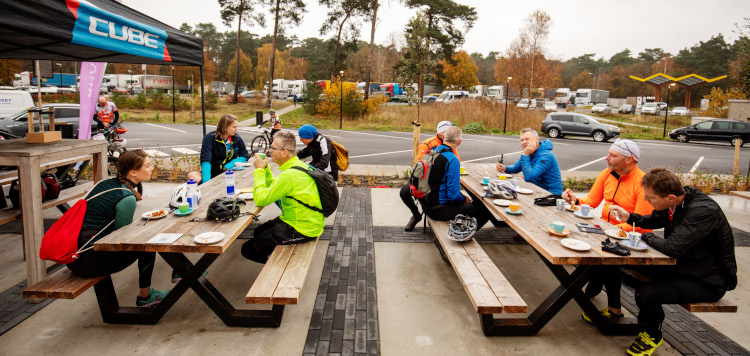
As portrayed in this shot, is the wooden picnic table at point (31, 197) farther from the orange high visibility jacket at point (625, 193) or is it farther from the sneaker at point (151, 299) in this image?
the orange high visibility jacket at point (625, 193)

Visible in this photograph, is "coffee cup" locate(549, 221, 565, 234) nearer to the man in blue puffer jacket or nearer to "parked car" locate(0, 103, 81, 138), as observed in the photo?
the man in blue puffer jacket

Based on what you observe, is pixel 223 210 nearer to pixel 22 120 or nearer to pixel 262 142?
pixel 262 142

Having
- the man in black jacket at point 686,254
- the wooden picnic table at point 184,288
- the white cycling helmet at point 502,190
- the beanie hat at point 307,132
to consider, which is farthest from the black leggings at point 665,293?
the beanie hat at point 307,132

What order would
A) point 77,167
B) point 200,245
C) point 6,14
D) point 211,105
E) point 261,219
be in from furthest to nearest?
point 211,105
point 77,167
point 261,219
point 200,245
point 6,14

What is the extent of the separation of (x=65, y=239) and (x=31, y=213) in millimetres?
968

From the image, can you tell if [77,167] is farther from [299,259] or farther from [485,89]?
[485,89]

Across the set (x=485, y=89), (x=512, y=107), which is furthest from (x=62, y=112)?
(x=485, y=89)

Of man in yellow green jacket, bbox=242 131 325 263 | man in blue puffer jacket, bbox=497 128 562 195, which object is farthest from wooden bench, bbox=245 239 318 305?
man in blue puffer jacket, bbox=497 128 562 195

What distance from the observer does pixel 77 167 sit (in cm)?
764

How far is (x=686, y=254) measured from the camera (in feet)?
9.20

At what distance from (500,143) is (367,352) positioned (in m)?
15.6

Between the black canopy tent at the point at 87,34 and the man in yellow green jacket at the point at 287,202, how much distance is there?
1.84m

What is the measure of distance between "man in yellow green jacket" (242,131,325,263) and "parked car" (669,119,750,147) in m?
23.1

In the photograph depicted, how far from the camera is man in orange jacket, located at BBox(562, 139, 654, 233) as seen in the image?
3.76 metres
